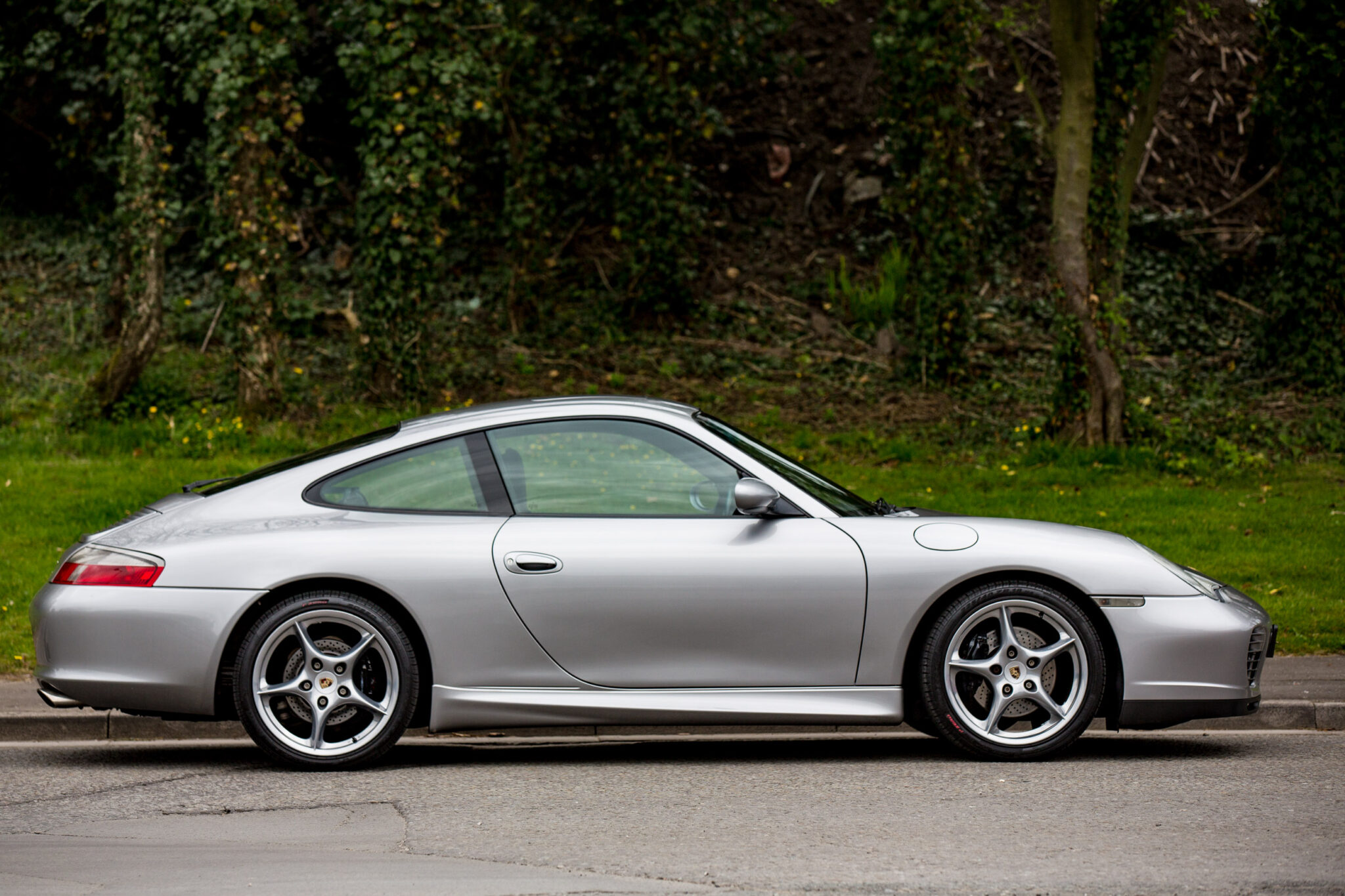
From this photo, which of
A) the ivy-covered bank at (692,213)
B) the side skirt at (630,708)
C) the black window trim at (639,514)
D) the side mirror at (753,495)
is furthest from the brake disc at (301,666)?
the ivy-covered bank at (692,213)

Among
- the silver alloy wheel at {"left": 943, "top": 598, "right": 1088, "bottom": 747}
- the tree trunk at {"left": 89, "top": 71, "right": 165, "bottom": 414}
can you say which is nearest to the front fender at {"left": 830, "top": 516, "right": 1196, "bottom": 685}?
the silver alloy wheel at {"left": 943, "top": 598, "right": 1088, "bottom": 747}

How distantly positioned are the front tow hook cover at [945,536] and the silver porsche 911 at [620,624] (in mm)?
11

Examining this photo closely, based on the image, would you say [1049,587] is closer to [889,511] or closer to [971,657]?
[971,657]

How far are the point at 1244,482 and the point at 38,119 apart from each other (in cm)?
1698

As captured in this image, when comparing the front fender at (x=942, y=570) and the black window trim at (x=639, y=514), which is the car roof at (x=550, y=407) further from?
the front fender at (x=942, y=570)

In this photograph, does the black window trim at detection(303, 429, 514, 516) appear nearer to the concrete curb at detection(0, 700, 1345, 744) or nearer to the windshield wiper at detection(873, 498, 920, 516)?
the concrete curb at detection(0, 700, 1345, 744)

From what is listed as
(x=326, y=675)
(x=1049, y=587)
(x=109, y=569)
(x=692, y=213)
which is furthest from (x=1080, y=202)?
(x=109, y=569)

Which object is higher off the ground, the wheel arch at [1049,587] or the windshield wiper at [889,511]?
the windshield wiper at [889,511]

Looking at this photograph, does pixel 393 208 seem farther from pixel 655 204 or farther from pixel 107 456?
pixel 655 204

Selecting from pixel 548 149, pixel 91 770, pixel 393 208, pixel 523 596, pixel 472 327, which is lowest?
pixel 91 770

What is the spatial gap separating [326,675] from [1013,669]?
8.72ft

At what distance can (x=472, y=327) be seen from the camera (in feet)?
59.0

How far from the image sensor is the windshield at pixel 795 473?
5.70 metres

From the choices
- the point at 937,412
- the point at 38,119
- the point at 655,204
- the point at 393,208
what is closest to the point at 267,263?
the point at 393,208
